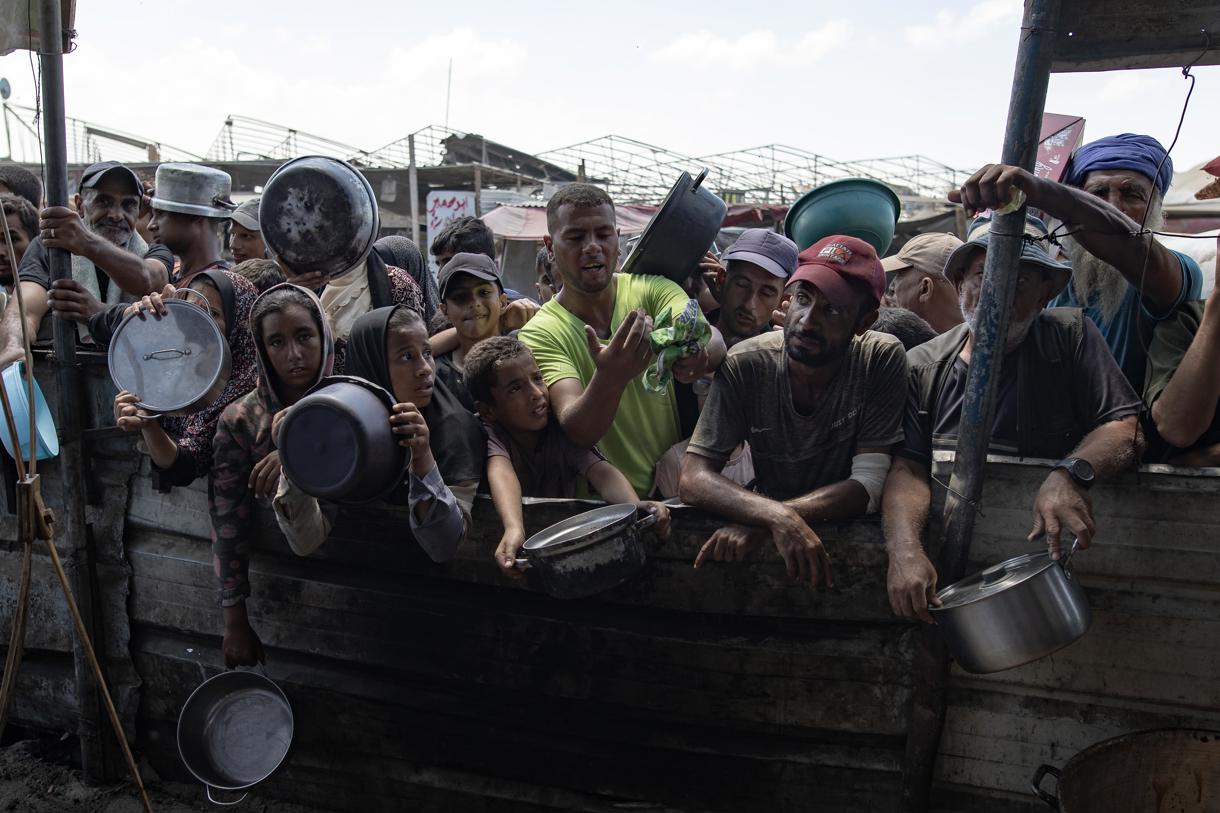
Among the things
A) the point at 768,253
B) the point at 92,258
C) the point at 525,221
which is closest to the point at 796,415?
the point at 768,253

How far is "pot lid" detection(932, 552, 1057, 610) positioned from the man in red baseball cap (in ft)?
1.28

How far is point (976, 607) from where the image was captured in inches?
92.4

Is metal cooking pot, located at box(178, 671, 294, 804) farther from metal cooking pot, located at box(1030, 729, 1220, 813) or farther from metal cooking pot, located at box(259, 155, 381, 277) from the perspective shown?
metal cooking pot, located at box(1030, 729, 1220, 813)

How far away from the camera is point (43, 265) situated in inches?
180

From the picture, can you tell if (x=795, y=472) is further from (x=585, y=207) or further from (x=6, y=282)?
(x=6, y=282)

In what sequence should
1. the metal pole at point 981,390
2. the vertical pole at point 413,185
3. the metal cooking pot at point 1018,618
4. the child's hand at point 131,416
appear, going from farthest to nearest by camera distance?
the vertical pole at point 413,185 → the child's hand at point 131,416 → the metal pole at point 981,390 → the metal cooking pot at point 1018,618

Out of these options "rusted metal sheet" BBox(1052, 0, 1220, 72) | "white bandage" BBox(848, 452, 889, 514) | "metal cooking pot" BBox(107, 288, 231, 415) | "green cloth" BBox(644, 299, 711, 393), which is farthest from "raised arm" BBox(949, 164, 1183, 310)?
"metal cooking pot" BBox(107, 288, 231, 415)

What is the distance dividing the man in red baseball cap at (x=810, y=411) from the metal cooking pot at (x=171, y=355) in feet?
5.92

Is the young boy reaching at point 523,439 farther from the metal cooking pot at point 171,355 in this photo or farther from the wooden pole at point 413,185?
the wooden pole at point 413,185

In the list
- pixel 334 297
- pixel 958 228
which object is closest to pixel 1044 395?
pixel 334 297

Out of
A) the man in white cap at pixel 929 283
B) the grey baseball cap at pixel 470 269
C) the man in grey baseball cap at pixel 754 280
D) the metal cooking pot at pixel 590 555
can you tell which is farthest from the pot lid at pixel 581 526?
the man in white cap at pixel 929 283

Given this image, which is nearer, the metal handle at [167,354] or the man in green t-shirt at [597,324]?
the metal handle at [167,354]

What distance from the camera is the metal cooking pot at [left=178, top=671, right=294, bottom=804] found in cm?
349

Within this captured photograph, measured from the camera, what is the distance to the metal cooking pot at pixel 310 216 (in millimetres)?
3604
